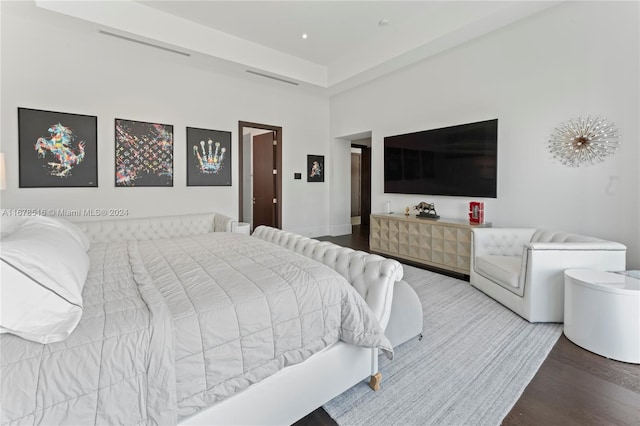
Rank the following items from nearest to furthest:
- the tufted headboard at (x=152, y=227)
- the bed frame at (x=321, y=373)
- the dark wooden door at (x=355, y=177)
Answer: the bed frame at (x=321, y=373)
the tufted headboard at (x=152, y=227)
the dark wooden door at (x=355, y=177)

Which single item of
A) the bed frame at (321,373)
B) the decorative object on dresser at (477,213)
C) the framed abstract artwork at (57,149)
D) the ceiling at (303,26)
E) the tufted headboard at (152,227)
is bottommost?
the bed frame at (321,373)

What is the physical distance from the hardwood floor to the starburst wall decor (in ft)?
7.21

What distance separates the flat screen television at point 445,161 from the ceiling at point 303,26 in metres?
1.26

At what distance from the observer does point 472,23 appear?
3.70 metres

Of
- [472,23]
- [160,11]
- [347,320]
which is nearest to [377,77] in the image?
[472,23]

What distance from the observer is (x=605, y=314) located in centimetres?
218

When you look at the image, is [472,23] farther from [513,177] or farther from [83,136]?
[83,136]

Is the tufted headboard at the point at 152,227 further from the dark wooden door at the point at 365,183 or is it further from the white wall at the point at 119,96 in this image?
the dark wooden door at the point at 365,183

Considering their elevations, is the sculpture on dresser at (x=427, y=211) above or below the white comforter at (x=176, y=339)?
above

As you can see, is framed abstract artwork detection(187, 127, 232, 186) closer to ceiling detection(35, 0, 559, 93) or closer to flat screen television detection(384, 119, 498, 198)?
ceiling detection(35, 0, 559, 93)

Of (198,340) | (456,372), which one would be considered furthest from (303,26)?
(456,372)

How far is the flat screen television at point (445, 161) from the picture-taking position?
415 cm

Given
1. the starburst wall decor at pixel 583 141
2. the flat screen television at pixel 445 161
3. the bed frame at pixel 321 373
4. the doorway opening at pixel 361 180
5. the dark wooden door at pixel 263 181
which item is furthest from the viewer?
the doorway opening at pixel 361 180

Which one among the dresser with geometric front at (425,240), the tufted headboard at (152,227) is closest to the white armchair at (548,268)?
the dresser with geometric front at (425,240)
